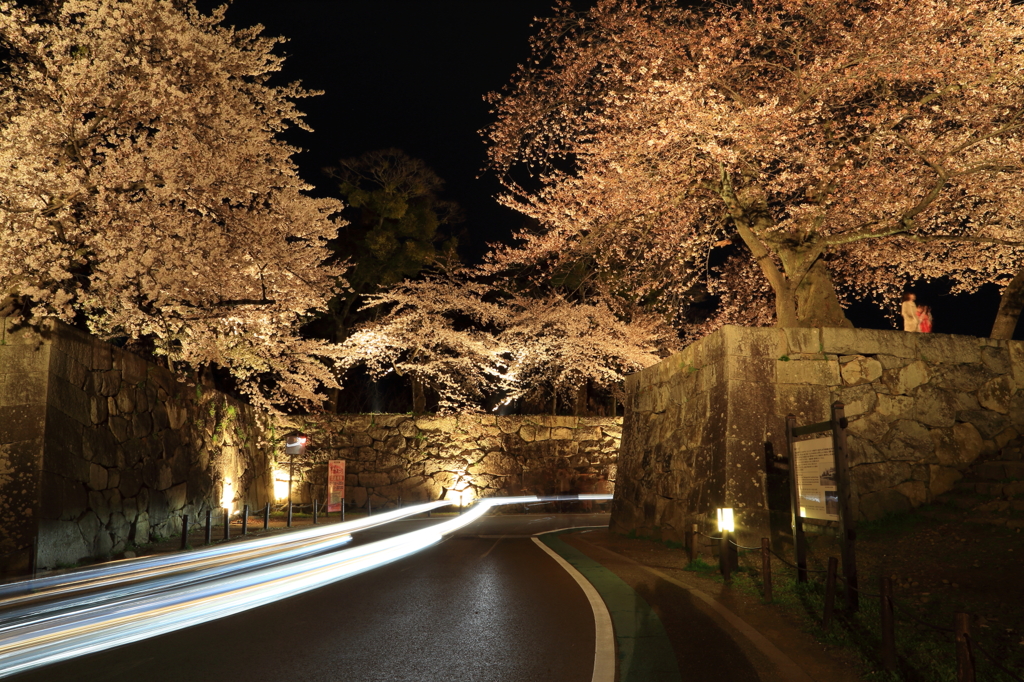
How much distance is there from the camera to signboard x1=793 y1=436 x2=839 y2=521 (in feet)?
25.9

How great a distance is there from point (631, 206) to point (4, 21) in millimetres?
12084

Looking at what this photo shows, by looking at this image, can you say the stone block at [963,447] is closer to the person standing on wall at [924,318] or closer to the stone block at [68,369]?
the person standing on wall at [924,318]

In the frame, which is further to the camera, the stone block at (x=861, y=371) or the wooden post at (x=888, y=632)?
the stone block at (x=861, y=371)

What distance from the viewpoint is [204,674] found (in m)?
5.56

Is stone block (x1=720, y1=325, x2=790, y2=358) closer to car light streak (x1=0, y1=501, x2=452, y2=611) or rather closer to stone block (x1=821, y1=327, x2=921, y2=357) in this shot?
stone block (x1=821, y1=327, x2=921, y2=357)

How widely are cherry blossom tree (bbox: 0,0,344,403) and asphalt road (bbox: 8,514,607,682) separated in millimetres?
6826

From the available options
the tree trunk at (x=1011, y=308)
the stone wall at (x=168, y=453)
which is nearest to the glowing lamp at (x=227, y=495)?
the stone wall at (x=168, y=453)

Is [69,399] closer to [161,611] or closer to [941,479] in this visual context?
[161,611]

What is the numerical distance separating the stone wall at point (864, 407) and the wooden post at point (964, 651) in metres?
7.19

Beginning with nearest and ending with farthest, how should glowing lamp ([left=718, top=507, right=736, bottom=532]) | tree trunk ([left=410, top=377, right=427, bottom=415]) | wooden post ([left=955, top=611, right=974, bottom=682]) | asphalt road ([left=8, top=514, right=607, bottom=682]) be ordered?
wooden post ([left=955, top=611, right=974, bottom=682]) → asphalt road ([left=8, top=514, right=607, bottom=682]) → glowing lamp ([left=718, top=507, right=736, bottom=532]) → tree trunk ([left=410, top=377, right=427, bottom=415])

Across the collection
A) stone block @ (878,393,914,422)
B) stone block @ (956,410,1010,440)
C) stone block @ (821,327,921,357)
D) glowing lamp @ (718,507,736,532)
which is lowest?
glowing lamp @ (718,507,736,532)

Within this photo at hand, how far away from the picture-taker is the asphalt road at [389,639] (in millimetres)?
5590

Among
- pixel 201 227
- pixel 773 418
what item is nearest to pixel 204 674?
pixel 773 418

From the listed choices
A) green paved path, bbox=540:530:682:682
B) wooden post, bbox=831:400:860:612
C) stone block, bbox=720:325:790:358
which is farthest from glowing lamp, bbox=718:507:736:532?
stone block, bbox=720:325:790:358
